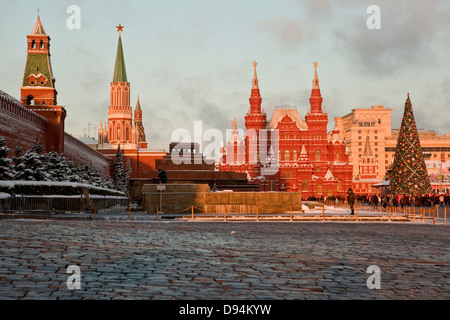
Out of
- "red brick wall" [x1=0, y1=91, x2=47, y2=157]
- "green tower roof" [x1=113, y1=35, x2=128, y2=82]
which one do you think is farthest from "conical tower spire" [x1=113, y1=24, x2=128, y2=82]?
"red brick wall" [x1=0, y1=91, x2=47, y2=157]

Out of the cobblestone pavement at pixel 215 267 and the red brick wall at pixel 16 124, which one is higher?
the red brick wall at pixel 16 124

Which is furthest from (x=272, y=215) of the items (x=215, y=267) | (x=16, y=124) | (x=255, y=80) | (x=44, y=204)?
(x=255, y=80)

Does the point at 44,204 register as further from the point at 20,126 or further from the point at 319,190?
the point at 319,190

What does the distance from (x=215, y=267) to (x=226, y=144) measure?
95667mm

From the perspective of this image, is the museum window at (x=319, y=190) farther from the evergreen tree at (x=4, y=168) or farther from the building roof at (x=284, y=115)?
the evergreen tree at (x=4, y=168)

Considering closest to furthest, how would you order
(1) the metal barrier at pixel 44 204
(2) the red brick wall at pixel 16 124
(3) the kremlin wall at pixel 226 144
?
(1) the metal barrier at pixel 44 204, (2) the red brick wall at pixel 16 124, (3) the kremlin wall at pixel 226 144

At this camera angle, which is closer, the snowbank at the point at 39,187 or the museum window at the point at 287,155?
the snowbank at the point at 39,187

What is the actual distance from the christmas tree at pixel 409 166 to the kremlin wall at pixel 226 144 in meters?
18.6

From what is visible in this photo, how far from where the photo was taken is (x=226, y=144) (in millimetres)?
104875

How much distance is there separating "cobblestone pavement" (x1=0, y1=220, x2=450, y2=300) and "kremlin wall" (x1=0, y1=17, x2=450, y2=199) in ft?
108

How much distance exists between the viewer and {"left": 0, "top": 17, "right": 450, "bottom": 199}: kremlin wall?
59500 mm

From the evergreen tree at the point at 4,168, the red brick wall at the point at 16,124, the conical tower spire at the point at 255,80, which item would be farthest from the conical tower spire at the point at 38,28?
the conical tower spire at the point at 255,80

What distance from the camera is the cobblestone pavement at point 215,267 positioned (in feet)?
23.4
